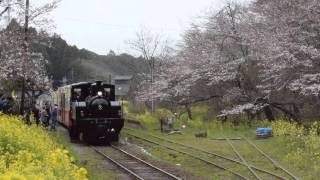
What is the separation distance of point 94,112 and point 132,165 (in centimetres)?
846

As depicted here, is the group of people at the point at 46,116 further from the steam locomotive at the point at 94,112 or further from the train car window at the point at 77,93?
the train car window at the point at 77,93

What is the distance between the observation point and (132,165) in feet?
66.8

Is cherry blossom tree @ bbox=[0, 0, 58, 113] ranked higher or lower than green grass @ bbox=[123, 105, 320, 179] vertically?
higher

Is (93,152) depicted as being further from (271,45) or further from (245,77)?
(245,77)

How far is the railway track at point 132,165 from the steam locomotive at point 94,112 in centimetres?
174

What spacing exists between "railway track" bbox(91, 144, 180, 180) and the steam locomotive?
1.74 metres

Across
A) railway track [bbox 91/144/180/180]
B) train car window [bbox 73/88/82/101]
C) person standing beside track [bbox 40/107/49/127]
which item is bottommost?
railway track [bbox 91/144/180/180]

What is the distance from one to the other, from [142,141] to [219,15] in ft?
43.7

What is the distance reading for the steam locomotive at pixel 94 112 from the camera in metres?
28.3

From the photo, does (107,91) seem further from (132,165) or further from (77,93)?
(132,165)

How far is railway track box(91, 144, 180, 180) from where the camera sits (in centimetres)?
1741

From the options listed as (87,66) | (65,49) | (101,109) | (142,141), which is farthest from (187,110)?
(87,66)

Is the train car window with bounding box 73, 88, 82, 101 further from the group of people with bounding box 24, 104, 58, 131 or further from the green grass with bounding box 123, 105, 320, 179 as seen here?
the green grass with bounding box 123, 105, 320, 179

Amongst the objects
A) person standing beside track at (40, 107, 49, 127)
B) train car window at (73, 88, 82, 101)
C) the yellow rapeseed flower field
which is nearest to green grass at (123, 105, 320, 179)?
train car window at (73, 88, 82, 101)
